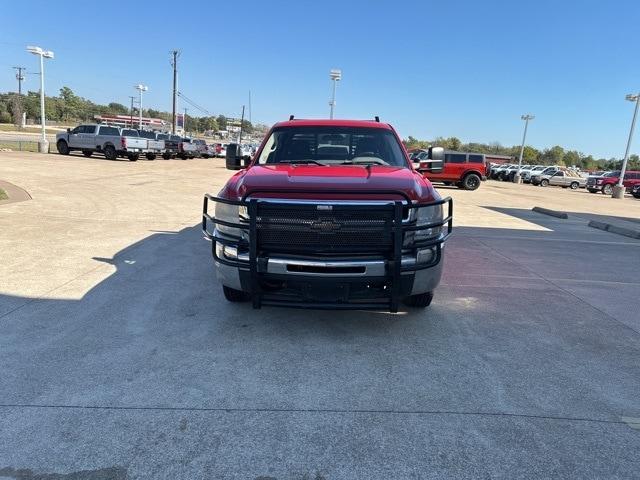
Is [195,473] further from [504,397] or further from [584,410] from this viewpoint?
[584,410]

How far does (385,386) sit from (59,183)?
14.5m

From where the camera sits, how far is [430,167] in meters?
6.49

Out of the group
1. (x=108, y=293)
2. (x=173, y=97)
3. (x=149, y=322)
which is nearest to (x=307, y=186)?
(x=149, y=322)

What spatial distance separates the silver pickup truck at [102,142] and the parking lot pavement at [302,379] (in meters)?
23.4

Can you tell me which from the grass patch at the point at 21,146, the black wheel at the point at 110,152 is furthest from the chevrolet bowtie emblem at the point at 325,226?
the grass patch at the point at 21,146

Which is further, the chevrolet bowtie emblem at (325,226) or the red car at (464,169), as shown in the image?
the red car at (464,169)

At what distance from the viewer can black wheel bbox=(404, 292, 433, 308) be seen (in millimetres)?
4767

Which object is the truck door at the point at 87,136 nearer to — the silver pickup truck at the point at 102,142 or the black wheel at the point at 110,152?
the silver pickup truck at the point at 102,142

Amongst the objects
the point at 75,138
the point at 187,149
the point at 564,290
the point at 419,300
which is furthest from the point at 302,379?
the point at 187,149

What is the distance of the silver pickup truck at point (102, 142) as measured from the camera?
2792cm

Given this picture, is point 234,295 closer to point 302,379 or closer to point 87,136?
point 302,379

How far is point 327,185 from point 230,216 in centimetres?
88

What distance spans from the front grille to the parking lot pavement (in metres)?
0.89

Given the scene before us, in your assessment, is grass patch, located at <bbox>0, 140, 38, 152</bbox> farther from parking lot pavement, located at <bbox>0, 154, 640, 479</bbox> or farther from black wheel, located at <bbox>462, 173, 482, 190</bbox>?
parking lot pavement, located at <bbox>0, 154, 640, 479</bbox>
